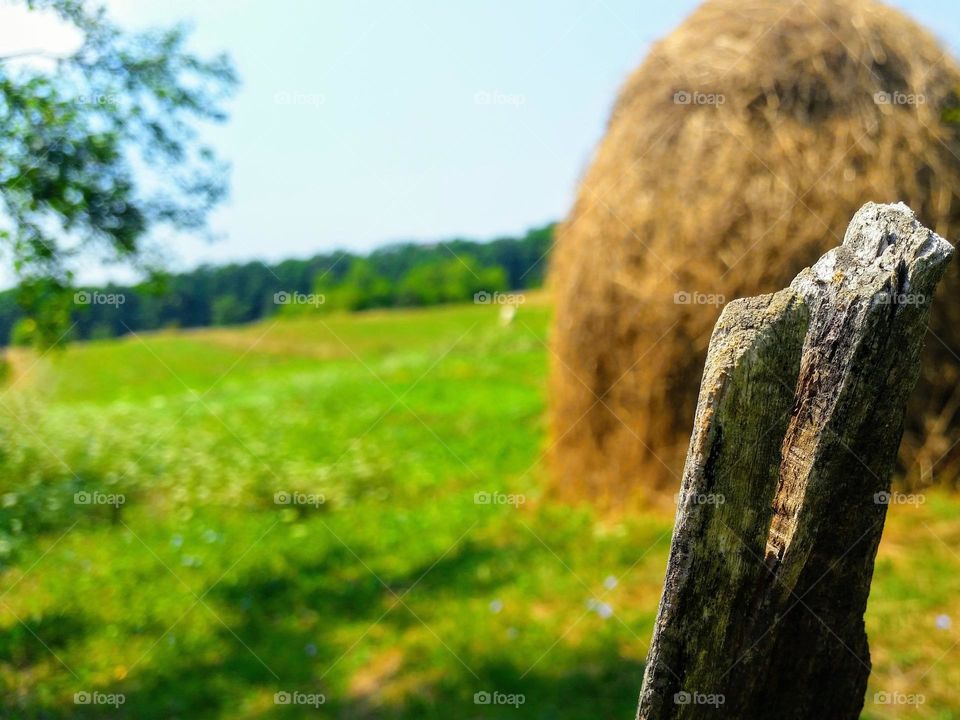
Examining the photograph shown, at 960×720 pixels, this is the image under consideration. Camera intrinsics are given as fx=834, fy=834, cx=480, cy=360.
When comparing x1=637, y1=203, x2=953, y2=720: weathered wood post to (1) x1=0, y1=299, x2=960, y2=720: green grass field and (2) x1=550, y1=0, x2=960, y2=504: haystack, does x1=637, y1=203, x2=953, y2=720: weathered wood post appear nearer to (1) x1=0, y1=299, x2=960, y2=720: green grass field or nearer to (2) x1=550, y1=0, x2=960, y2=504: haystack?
(1) x1=0, y1=299, x2=960, y2=720: green grass field

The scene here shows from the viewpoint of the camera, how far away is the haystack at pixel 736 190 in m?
5.55

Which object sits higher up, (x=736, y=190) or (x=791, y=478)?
(x=736, y=190)

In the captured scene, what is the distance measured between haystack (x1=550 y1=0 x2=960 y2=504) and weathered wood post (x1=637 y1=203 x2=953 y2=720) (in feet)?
11.9

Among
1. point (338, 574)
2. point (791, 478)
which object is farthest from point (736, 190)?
point (791, 478)

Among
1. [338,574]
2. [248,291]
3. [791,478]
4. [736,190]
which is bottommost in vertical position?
[338,574]

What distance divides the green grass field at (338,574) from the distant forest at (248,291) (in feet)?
1.97

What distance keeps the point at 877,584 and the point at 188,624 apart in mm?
4095

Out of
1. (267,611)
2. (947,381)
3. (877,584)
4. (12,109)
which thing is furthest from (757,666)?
(947,381)

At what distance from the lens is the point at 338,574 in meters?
5.93

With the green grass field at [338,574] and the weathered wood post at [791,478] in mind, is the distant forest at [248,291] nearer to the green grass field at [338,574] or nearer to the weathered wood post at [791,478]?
the green grass field at [338,574]

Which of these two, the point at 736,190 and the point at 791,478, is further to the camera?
the point at 736,190

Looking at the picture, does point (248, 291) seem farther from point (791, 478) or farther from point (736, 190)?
point (791, 478)

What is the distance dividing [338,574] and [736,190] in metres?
3.85

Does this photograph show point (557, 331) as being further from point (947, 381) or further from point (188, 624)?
point (188, 624)
